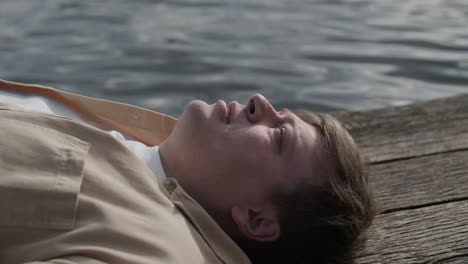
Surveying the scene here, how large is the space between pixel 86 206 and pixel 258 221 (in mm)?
630

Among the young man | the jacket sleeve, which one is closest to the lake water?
the young man

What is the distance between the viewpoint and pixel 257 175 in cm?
255

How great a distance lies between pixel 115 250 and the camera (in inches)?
82.9

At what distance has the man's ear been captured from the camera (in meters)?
2.57

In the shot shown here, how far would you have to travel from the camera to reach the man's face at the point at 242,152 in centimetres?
256

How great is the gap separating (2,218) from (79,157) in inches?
12.2

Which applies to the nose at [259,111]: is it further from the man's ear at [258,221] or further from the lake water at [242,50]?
the lake water at [242,50]

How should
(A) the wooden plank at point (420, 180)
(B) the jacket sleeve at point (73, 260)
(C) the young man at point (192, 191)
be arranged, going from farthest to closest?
(A) the wooden plank at point (420, 180), (C) the young man at point (192, 191), (B) the jacket sleeve at point (73, 260)

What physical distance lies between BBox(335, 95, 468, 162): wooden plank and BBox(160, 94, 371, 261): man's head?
0.99m

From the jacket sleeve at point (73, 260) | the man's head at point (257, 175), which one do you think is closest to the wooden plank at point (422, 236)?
the man's head at point (257, 175)

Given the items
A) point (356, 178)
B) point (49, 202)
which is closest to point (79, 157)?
point (49, 202)

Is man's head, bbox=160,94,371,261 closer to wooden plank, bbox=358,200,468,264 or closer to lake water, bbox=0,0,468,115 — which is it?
wooden plank, bbox=358,200,468,264

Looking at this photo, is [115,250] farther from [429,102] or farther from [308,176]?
[429,102]

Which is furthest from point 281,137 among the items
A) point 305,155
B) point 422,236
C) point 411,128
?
point 411,128
